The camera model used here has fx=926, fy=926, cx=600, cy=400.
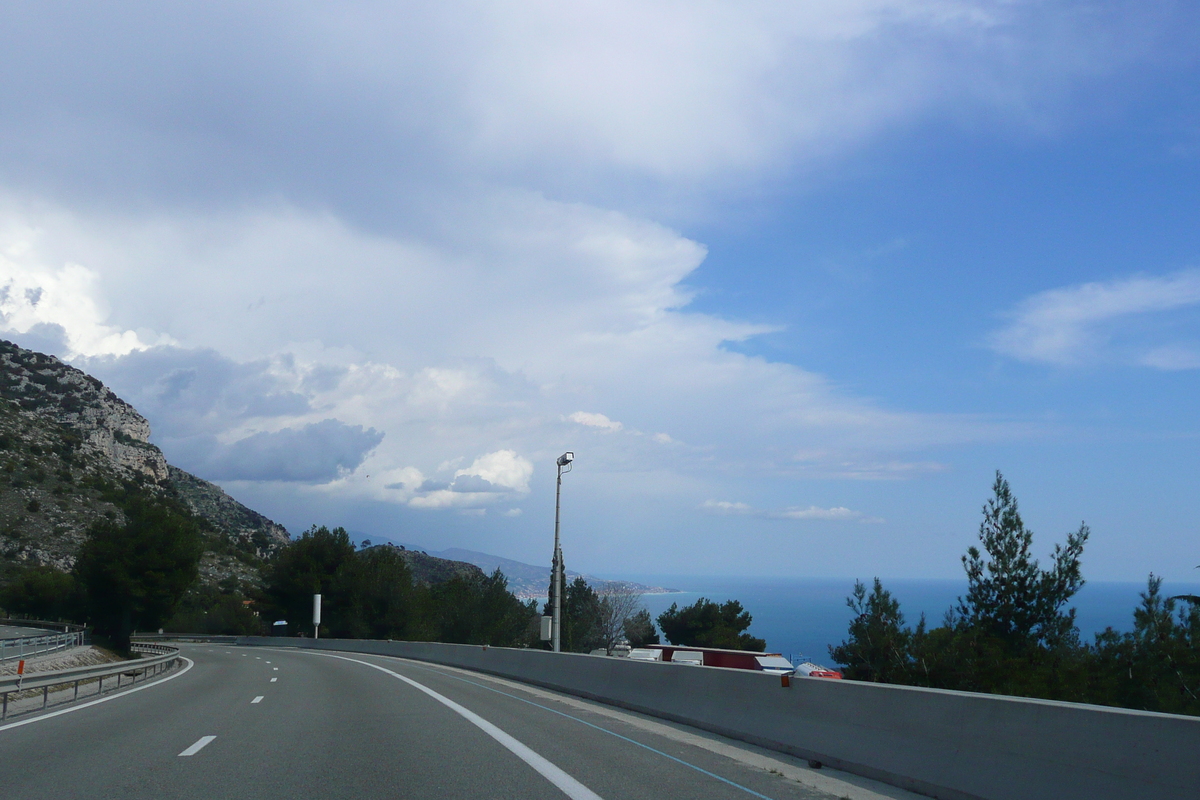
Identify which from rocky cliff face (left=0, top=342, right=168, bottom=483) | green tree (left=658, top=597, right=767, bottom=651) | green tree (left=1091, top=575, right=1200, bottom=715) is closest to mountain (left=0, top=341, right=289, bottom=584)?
rocky cliff face (left=0, top=342, right=168, bottom=483)

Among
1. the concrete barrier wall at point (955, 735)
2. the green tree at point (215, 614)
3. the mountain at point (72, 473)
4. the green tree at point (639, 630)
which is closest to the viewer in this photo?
the concrete barrier wall at point (955, 735)

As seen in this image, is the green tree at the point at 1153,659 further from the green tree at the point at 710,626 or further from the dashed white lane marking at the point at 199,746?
the green tree at the point at 710,626

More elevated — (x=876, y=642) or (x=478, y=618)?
(x=876, y=642)

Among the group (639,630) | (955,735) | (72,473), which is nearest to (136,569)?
(72,473)

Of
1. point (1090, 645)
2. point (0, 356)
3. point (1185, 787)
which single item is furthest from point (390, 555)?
point (1185, 787)

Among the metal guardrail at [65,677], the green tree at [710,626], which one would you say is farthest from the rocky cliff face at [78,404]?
the metal guardrail at [65,677]

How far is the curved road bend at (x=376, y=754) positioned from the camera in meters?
8.53

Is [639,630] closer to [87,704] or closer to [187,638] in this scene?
[187,638]

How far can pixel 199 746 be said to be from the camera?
11.3 m

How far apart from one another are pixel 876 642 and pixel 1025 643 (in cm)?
483

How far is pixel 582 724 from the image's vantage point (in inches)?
579

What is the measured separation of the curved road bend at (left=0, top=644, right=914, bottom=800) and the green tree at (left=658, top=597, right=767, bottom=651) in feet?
228

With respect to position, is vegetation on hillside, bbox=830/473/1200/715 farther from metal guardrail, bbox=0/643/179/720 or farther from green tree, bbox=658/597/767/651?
green tree, bbox=658/597/767/651

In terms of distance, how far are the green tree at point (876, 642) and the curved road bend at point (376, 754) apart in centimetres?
1475
